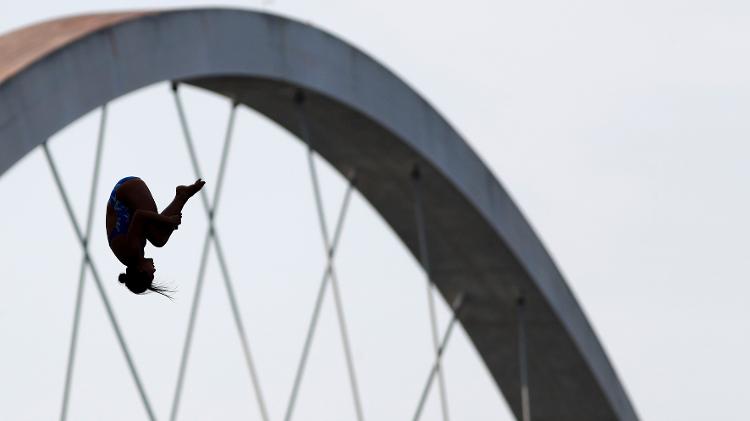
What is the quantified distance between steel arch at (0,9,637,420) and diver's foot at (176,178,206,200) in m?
5.69

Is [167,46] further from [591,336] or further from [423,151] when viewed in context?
[591,336]

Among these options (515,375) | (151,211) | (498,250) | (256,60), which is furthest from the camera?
(515,375)

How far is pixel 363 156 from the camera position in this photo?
83.8ft

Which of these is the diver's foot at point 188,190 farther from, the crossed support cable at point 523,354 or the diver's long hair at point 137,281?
the crossed support cable at point 523,354

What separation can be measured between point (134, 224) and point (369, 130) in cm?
1411

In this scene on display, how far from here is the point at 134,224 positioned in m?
10.6

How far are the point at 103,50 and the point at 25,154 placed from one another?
5.20 feet

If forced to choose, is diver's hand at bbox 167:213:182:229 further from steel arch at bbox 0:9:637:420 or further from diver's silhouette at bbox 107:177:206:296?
steel arch at bbox 0:9:637:420

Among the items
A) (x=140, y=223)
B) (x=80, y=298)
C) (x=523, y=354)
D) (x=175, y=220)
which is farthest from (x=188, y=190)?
(x=523, y=354)

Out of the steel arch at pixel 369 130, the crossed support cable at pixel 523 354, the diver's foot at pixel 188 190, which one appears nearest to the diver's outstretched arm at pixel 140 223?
the diver's foot at pixel 188 190

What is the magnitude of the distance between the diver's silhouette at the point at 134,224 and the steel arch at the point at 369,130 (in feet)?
19.2

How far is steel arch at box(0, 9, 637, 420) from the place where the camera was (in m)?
17.4

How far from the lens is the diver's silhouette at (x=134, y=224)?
1062 cm

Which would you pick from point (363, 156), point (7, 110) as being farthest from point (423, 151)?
point (7, 110)
